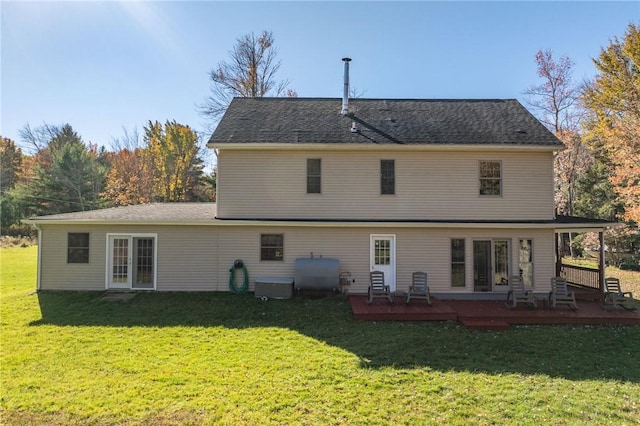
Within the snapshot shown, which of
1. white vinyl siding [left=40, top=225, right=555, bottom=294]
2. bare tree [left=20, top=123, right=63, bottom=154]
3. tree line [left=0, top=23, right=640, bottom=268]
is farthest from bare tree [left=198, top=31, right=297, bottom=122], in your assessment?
bare tree [left=20, top=123, right=63, bottom=154]

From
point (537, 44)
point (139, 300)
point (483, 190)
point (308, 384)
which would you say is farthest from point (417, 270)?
point (537, 44)

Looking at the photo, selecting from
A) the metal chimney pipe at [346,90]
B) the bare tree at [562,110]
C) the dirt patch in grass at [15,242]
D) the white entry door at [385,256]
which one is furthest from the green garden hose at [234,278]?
the dirt patch in grass at [15,242]

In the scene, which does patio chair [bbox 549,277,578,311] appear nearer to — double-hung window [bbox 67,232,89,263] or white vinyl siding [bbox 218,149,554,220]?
white vinyl siding [bbox 218,149,554,220]

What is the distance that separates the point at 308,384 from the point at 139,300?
7604 mm

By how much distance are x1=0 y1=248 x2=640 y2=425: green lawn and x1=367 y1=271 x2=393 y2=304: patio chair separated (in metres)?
0.94

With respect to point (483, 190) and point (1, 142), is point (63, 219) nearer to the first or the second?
point (483, 190)

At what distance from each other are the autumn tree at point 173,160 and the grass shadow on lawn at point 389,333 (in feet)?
74.7

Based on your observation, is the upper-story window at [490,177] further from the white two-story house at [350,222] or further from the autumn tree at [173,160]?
the autumn tree at [173,160]

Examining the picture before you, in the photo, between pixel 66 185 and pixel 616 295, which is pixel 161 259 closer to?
pixel 616 295

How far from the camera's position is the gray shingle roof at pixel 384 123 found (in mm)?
12227

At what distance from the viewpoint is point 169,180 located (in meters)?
32.8

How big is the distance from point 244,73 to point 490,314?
75.7ft

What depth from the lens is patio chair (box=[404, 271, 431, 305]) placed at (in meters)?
10.5

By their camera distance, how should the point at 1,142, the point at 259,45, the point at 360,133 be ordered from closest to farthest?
the point at 360,133, the point at 259,45, the point at 1,142
